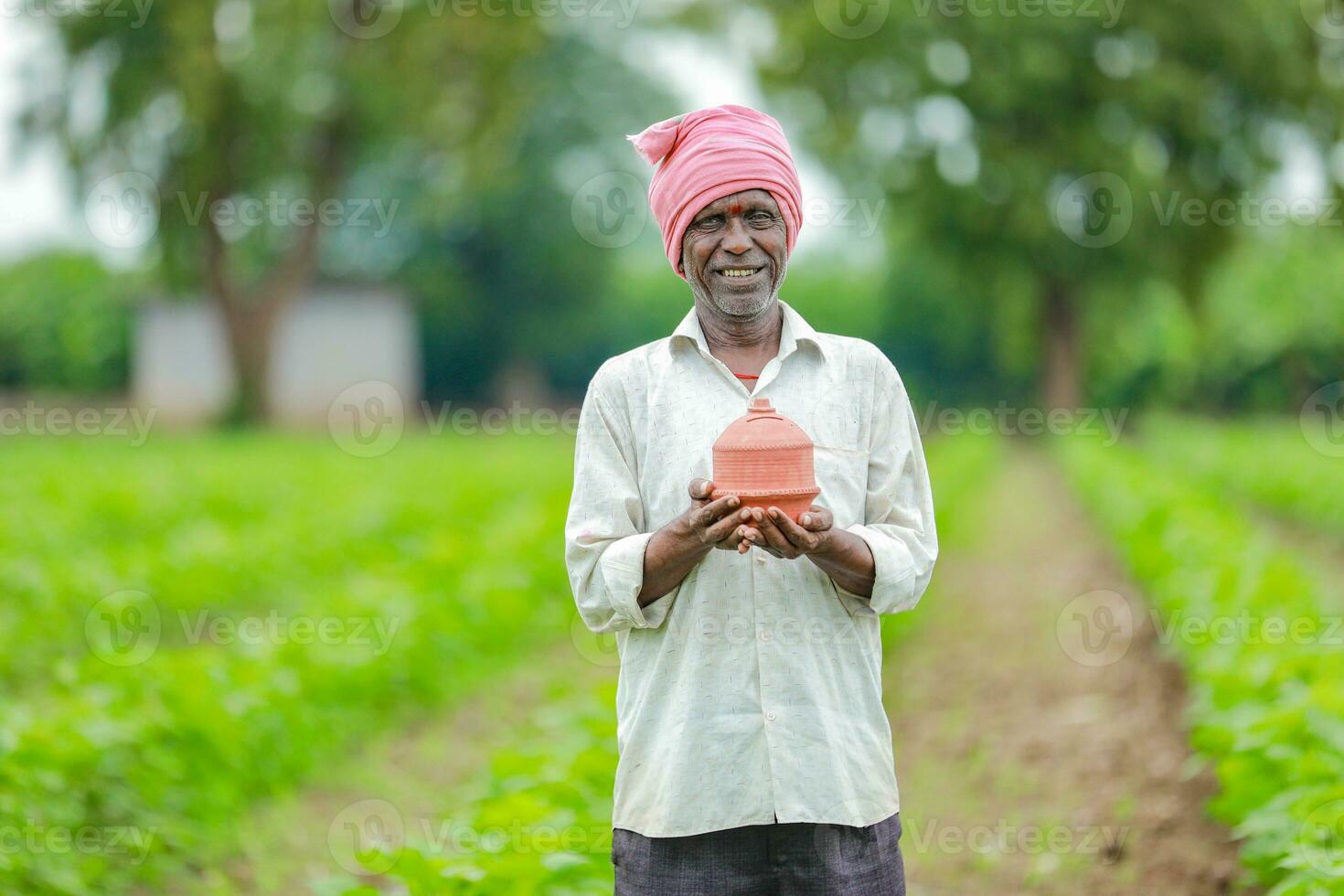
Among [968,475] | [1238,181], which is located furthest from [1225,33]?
[968,475]

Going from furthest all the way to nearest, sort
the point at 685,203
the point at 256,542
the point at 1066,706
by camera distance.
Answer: the point at 256,542, the point at 1066,706, the point at 685,203

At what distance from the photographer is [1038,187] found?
23938 millimetres

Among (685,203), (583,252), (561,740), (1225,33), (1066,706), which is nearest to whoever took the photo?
(685,203)

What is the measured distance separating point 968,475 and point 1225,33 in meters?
11.7

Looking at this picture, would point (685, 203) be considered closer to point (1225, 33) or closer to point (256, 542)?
point (256, 542)
